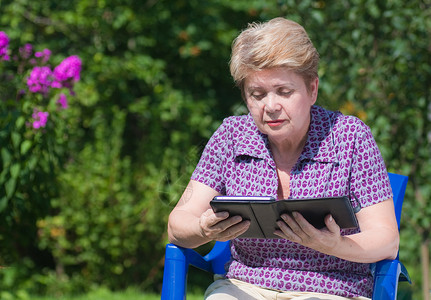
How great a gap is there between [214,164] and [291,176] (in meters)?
0.28

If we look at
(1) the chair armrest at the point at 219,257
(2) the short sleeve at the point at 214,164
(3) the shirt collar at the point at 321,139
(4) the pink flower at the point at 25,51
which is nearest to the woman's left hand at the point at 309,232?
(3) the shirt collar at the point at 321,139

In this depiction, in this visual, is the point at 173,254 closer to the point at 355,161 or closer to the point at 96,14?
the point at 355,161

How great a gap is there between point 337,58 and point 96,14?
7.27 ft

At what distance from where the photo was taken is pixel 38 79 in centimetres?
362

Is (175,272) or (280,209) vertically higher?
(280,209)

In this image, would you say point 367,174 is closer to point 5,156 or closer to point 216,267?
point 216,267

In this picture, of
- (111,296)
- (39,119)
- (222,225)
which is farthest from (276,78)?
(111,296)

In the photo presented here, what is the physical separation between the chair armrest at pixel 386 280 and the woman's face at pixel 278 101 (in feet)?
1.66

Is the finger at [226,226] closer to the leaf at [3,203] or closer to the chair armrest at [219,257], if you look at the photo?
the chair armrest at [219,257]

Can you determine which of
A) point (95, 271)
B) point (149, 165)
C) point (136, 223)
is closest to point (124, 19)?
point (149, 165)

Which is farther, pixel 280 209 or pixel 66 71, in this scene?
pixel 66 71

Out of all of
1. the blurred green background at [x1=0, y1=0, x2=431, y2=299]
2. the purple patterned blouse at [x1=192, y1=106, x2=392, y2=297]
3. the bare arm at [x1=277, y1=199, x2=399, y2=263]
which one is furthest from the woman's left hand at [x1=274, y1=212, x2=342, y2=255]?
the blurred green background at [x1=0, y1=0, x2=431, y2=299]

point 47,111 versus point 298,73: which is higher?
point 298,73

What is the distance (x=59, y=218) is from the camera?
16.8 feet
